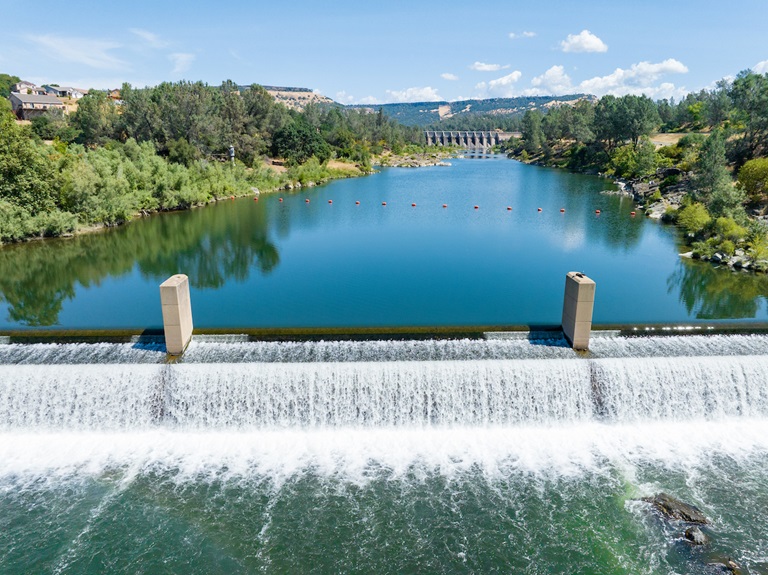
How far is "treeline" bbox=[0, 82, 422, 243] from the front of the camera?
101ft

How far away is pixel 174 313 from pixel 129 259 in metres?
15.5

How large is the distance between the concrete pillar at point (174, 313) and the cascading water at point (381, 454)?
21.5 inches

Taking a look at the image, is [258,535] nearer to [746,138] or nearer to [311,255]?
[311,255]

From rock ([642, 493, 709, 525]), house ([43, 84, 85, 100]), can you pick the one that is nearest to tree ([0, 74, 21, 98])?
house ([43, 84, 85, 100])

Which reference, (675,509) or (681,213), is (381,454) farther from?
(681,213)

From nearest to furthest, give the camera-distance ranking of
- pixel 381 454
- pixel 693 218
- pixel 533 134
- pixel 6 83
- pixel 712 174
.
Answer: pixel 381 454, pixel 693 218, pixel 712 174, pixel 6 83, pixel 533 134

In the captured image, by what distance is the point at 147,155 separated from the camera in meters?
43.0

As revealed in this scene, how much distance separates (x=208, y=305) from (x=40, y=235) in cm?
1781

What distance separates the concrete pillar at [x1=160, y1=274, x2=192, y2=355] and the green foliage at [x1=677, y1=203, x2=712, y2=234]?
2920 centimetres

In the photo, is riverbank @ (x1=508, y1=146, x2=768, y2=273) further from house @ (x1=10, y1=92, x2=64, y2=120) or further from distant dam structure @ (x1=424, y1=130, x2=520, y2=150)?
distant dam structure @ (x1=424, y1=130, x2=520, y2=150)

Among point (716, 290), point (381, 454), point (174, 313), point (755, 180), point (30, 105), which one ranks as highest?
point (30, 105)

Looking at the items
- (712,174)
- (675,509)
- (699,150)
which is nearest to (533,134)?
(699,150)

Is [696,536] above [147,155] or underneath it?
underneath

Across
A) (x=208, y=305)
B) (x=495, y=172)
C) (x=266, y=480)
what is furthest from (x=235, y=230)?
(x=495, y=172)
